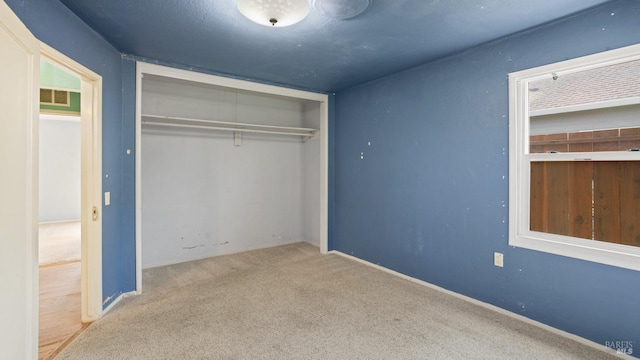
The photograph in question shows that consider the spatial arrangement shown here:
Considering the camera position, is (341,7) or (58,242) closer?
(341,7)

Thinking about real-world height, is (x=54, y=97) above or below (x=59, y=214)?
above

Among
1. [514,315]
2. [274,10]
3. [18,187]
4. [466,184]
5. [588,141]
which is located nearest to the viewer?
[18,187]

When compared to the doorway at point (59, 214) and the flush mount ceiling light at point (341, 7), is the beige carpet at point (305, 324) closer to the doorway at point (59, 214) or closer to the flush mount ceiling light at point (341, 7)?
the doorway at point (59, 214)

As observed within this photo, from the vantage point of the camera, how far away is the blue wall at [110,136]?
2.00 metres

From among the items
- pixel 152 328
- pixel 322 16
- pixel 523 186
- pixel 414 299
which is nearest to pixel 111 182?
pixel 152 328

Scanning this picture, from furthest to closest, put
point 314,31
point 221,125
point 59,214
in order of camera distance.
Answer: point 59,214
point 221,125
point 314,31

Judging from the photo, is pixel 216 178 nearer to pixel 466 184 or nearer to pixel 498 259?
pixel 466 184

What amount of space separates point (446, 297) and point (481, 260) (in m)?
0.50

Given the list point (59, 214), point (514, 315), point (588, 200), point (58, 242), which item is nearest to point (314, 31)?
point (588, 200)

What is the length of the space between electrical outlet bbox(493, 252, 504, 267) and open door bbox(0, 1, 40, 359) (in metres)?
3.17

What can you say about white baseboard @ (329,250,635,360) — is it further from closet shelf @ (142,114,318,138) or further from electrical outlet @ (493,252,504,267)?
closet shelf @ (142,114,318,138)

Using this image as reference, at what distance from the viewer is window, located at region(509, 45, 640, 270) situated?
6.66ft

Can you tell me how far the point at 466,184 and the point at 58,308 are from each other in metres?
3.85

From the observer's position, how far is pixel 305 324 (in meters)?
2.40
